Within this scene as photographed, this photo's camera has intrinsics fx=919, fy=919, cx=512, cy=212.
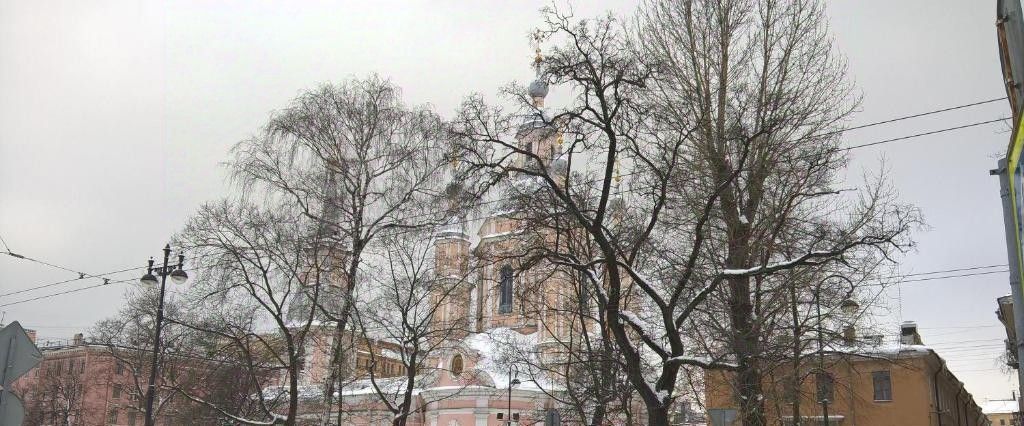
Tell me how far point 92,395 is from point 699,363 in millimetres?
65209

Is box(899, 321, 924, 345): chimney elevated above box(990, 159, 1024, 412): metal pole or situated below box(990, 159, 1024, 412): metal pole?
above

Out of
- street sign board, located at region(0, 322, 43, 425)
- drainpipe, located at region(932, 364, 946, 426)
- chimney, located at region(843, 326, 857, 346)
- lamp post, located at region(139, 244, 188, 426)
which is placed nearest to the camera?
street sign board, located at region(0, 322, 43, 425)

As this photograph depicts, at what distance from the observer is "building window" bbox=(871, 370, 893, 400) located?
1552 inches

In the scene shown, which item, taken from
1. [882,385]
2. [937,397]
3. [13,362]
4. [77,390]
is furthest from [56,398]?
[13,362]

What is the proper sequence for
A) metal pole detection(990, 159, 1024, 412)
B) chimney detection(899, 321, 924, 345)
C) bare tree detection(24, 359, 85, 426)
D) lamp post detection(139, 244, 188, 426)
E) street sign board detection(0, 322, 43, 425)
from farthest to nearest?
bare tree detection(24, 359, 85, 426)
chimney detection(899, 321, 924, 345)
lamp post detection(139, 244, 188, 426)
street sign board detection(0, 322, 43, 425)
metal pole detection(990, 159, 1024, 412)

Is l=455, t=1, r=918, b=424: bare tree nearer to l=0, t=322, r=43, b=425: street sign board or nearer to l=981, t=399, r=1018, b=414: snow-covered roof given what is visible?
l=0, t=322, r=43, b=425: street sign board

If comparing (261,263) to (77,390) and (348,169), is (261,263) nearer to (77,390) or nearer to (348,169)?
(348,169)

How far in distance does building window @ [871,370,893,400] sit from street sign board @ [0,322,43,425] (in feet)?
123

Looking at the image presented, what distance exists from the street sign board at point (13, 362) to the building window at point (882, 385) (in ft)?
123

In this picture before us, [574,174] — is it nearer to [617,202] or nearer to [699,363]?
[617,202]

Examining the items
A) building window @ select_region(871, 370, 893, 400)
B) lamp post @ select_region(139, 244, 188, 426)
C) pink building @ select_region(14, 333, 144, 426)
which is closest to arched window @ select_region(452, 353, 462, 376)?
pink building @ select_region(14, 333, 144, 426)

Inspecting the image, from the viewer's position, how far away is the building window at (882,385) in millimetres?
39431

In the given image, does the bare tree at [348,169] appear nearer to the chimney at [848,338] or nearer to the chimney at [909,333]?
the chimney at [848,338]

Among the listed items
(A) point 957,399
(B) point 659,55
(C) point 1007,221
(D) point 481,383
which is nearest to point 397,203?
(B) point 659,55
